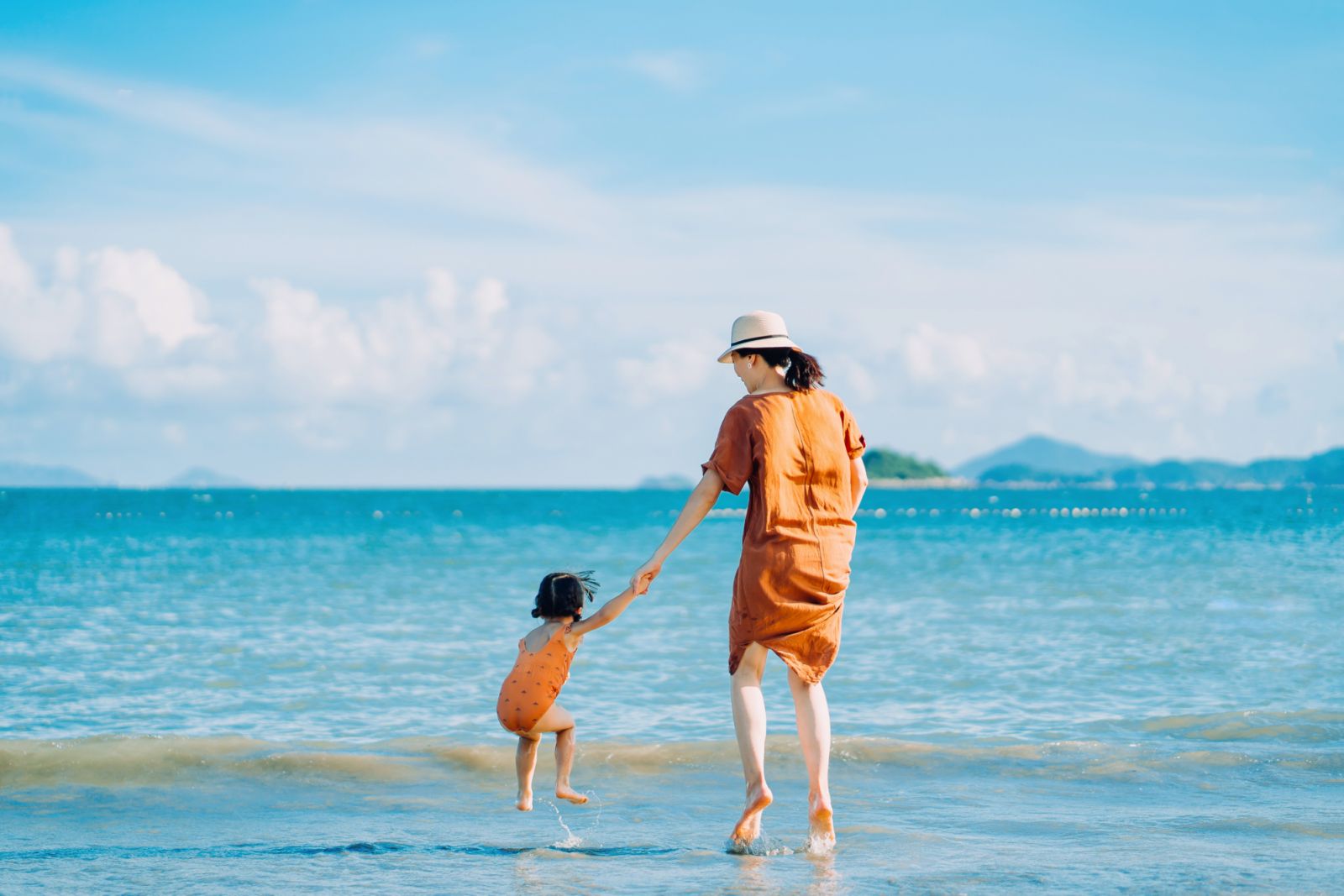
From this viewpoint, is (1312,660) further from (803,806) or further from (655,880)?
(655,880)

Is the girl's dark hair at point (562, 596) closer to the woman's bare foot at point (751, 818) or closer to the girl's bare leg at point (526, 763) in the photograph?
the girl's bare leg at point (526, 763)

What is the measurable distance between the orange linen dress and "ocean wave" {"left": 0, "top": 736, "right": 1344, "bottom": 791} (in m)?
2.44

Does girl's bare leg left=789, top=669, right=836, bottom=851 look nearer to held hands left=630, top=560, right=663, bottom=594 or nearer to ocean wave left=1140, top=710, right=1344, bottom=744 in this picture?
held hands left=630, top=560, right=663, bottom=594

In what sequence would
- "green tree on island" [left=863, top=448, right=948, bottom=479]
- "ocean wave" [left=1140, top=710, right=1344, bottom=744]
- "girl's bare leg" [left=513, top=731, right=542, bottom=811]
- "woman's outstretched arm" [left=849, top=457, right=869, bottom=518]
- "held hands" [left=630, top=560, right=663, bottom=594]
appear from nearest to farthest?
"held hands" [left=630, top=560, right=663, bottom=594] < "woman's outstretched arm" [left=849, top=457, right=869, bottom=518] < "girl's bare leg" [left=513, top=731, right=542, bottom=811] < "ocean wave" [left=1140, top=710, right=1344, bottom=744] < "green tree on island" [left=863, top=448, right=948, bottom=479]

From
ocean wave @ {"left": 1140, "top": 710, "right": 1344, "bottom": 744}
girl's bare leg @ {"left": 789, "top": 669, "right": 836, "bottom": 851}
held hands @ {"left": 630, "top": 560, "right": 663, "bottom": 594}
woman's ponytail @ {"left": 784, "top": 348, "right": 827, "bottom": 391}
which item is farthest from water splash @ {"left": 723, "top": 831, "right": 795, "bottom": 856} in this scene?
ocean wave @ {"left": 1140, "top": 710, "right": 1344, "bottom": 744}

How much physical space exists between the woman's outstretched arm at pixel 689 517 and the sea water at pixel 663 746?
1139mm

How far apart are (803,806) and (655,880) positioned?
1690 mm

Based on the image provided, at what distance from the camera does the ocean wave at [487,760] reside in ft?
22.6

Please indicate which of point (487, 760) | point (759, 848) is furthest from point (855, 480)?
point (487, 760)

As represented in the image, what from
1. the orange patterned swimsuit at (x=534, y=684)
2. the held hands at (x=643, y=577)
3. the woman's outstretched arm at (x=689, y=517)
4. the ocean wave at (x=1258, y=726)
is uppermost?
the woman's outstretched arm at (x=689, y=517)

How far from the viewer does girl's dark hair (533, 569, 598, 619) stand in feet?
16.8

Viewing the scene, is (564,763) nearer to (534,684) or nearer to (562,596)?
(534,684)

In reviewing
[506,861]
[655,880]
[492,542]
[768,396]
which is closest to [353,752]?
[506,861]

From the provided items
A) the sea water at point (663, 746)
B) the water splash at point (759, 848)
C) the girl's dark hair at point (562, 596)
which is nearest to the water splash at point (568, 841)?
the sea water at point (663, 746)
